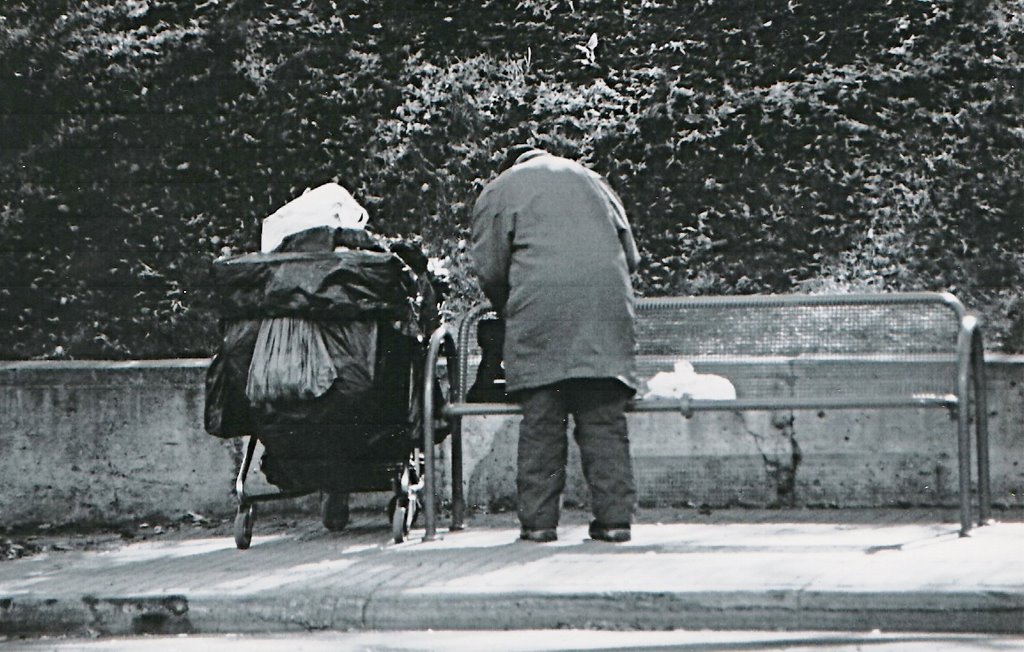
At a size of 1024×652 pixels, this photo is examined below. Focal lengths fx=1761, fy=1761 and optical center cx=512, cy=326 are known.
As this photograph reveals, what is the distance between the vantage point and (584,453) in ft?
25.5

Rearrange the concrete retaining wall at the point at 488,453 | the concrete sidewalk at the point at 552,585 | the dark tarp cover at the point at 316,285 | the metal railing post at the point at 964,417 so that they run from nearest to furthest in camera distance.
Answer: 1. the concrete sidewalk at the point at 552,585
2. the metal railing post at the point at 964,417
3. the dark tarp cover at the point at 316,285
4. the concrete retaining wall at the point at 488,453

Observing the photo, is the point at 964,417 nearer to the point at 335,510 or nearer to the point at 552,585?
the point at 552,585

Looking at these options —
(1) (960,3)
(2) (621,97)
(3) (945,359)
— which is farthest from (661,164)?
(3) (945,359)

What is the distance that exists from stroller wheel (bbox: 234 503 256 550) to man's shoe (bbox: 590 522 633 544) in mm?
1559

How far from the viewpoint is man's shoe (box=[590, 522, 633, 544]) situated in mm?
7633

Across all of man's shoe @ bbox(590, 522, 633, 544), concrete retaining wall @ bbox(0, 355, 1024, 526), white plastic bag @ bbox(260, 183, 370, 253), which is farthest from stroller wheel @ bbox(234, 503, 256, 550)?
man's shoe @ bbox(590, 522, 633, 544)

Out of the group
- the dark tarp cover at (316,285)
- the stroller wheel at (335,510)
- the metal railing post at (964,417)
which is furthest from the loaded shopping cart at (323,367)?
the metal railing post at (964,417)

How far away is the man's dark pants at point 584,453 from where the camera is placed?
25.2 feet

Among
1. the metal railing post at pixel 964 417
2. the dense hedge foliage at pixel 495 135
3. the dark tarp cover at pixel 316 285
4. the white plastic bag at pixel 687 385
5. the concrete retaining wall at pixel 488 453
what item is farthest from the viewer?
the dense hedge foliage at pixel 495 135

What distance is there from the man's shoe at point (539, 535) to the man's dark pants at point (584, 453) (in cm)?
2

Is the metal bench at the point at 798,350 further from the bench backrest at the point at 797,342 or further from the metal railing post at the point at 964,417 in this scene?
the metal railing post at the point at 964,417

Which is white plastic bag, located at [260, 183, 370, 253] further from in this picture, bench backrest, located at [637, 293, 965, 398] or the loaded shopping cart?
bench backrest, located at [637, 293, 965, 398]

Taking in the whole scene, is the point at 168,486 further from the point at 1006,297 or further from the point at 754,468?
the point at 1006,297

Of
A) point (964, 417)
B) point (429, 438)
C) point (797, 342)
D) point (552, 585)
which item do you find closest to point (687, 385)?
point (797, 342)
